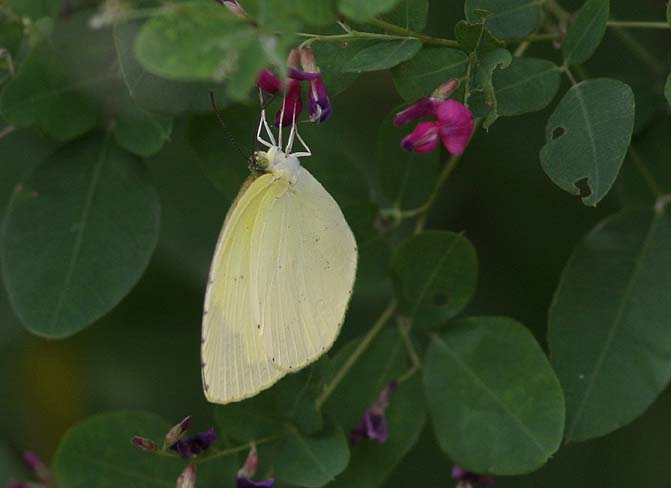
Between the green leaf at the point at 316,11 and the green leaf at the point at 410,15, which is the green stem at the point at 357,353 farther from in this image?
the green leaf at the point at 316,11

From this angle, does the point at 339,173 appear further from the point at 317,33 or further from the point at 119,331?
the point at 119,331

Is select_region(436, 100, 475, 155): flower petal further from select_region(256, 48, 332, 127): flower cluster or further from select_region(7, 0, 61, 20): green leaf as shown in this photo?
select_region(7, 0, 61, 20): green leaf

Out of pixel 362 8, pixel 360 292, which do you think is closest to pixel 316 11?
pixel 362 8

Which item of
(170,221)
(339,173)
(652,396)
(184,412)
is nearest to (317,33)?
(339,173)

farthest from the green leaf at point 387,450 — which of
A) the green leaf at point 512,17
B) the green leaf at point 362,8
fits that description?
the green leaf at point 362,8

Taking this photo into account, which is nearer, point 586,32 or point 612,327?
point 586,32

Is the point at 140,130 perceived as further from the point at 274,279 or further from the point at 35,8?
the point at 274,279

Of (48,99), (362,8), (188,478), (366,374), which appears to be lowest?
(366,374)

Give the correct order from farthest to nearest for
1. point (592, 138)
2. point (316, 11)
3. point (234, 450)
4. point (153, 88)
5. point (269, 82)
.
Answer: point (234, 450) < point (153, 88) < point (269, 82) < point (592, 138) < point (316, 11)
